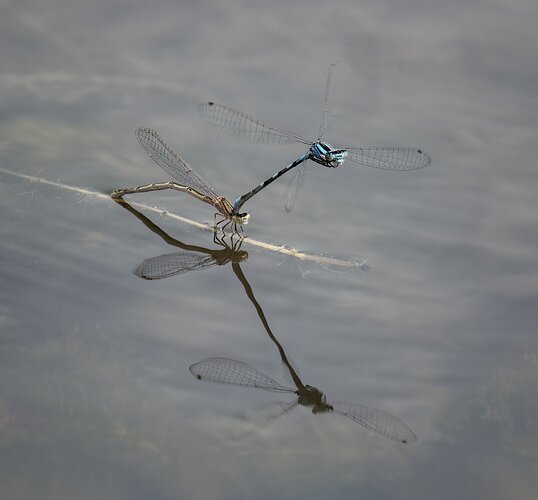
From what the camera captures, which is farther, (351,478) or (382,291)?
(382,291)

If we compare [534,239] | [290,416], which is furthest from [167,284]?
[534,239]

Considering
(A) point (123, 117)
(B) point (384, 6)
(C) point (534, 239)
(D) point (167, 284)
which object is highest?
(B) point (384, 6)

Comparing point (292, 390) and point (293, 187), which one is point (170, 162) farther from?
point (292, 390)

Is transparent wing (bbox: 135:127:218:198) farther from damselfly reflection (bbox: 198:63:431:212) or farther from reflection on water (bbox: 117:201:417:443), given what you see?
reflection on water (bbox: 117:201:417:443)

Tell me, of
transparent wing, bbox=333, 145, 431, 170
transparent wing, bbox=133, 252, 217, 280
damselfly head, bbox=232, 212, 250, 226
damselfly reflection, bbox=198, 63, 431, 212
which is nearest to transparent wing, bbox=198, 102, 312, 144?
damselfly reflection, bbox=198, 63, 431, 212

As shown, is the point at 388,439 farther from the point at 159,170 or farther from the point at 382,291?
the point at 159,170

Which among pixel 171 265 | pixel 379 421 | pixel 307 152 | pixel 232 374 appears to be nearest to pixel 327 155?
pixel 307 152
